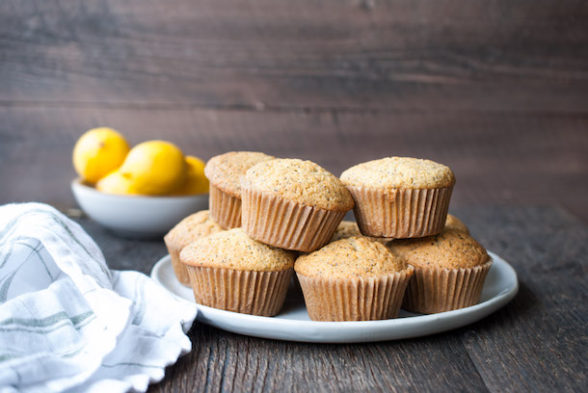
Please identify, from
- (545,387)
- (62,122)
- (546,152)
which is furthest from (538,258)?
(62,122)

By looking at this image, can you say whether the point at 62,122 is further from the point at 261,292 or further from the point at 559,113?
the point at 559,113

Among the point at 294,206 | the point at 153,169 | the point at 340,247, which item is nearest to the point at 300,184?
the point at 294,206

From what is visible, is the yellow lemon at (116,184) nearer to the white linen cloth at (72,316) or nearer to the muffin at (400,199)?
the white linen cloth at (72,316)

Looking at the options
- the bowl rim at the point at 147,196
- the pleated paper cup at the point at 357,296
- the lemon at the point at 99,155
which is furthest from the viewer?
the lemon at the point at 99,155

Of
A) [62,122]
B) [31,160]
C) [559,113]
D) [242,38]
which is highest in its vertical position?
[242,38]

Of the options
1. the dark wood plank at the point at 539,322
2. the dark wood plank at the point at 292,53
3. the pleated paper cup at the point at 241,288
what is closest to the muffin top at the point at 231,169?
the pleated paper cup at the point at 241,288

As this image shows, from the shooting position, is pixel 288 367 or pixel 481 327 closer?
pixel 288 367
